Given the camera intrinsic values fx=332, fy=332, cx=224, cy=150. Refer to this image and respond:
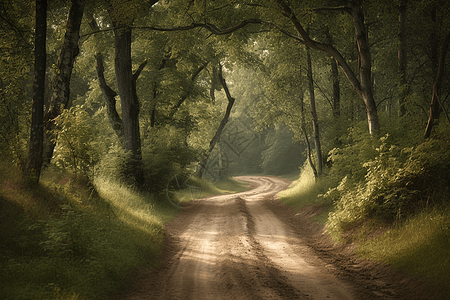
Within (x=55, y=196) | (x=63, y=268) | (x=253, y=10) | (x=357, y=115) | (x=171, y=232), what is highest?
(x=253, y=10)

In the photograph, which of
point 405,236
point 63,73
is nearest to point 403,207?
point 405,236

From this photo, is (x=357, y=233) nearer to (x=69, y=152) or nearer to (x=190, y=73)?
(x=69, y=152)

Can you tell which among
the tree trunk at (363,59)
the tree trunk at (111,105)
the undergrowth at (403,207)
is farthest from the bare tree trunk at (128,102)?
the undergrowth at (403,207)

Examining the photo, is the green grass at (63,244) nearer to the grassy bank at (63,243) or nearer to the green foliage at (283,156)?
the grassy bank at (63,243)

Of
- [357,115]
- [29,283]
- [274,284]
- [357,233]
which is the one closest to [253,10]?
[357,115]

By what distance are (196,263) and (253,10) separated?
10381mm

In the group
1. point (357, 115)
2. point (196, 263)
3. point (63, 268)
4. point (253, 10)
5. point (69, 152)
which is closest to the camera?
point (63, 268)

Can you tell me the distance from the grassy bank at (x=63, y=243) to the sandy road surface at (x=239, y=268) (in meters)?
0.65

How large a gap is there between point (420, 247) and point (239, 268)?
3.70 m

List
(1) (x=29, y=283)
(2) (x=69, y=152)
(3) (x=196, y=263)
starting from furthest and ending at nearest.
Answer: (2) (x=69, y=152) < (3) (x=196, y=263) < (1) (x=29, y=283)

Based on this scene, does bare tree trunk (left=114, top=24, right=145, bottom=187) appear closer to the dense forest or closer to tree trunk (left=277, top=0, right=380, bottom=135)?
the dense forest

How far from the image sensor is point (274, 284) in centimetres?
622

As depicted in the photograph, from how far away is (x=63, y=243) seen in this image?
6.48 metres

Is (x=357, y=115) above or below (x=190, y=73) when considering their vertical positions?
below
